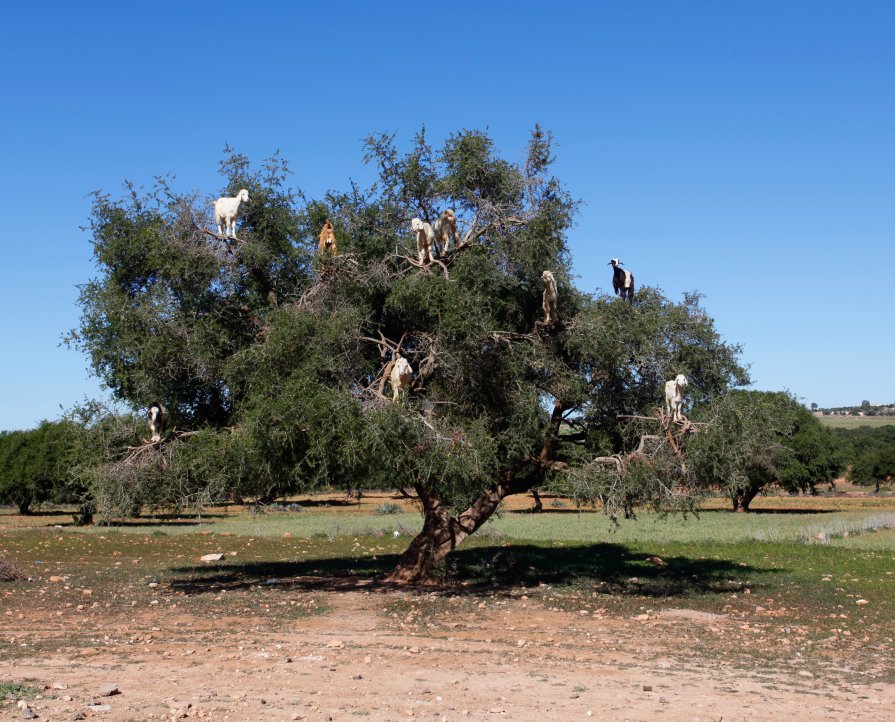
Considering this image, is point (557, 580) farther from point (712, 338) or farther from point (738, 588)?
point (712, 338)

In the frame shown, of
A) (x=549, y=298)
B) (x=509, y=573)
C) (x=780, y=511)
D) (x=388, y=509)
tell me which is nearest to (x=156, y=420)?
(x=549, y=298)

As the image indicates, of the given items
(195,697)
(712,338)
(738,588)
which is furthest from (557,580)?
(195,697)

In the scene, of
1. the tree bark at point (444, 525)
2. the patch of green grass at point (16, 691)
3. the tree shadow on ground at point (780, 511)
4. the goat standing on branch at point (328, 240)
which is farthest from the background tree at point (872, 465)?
the patch of green grass at point (16, 691)

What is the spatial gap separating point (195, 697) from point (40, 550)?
71.5 feet

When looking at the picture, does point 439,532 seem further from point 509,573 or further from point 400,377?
point 400,377

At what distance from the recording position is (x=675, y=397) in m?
17.0

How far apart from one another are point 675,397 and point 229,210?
9.58 metres

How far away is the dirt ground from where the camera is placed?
9.36 metres

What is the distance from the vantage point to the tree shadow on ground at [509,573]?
1978 centimetres

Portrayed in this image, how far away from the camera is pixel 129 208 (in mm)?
19812

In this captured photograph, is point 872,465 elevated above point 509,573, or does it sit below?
above

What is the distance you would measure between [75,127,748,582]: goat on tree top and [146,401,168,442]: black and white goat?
0.45 metres

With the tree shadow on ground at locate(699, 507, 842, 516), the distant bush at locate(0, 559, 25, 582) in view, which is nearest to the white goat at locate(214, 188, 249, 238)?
the distant bush at locate(0, 559, 25, 582)

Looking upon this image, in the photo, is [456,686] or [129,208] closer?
[456,686]
